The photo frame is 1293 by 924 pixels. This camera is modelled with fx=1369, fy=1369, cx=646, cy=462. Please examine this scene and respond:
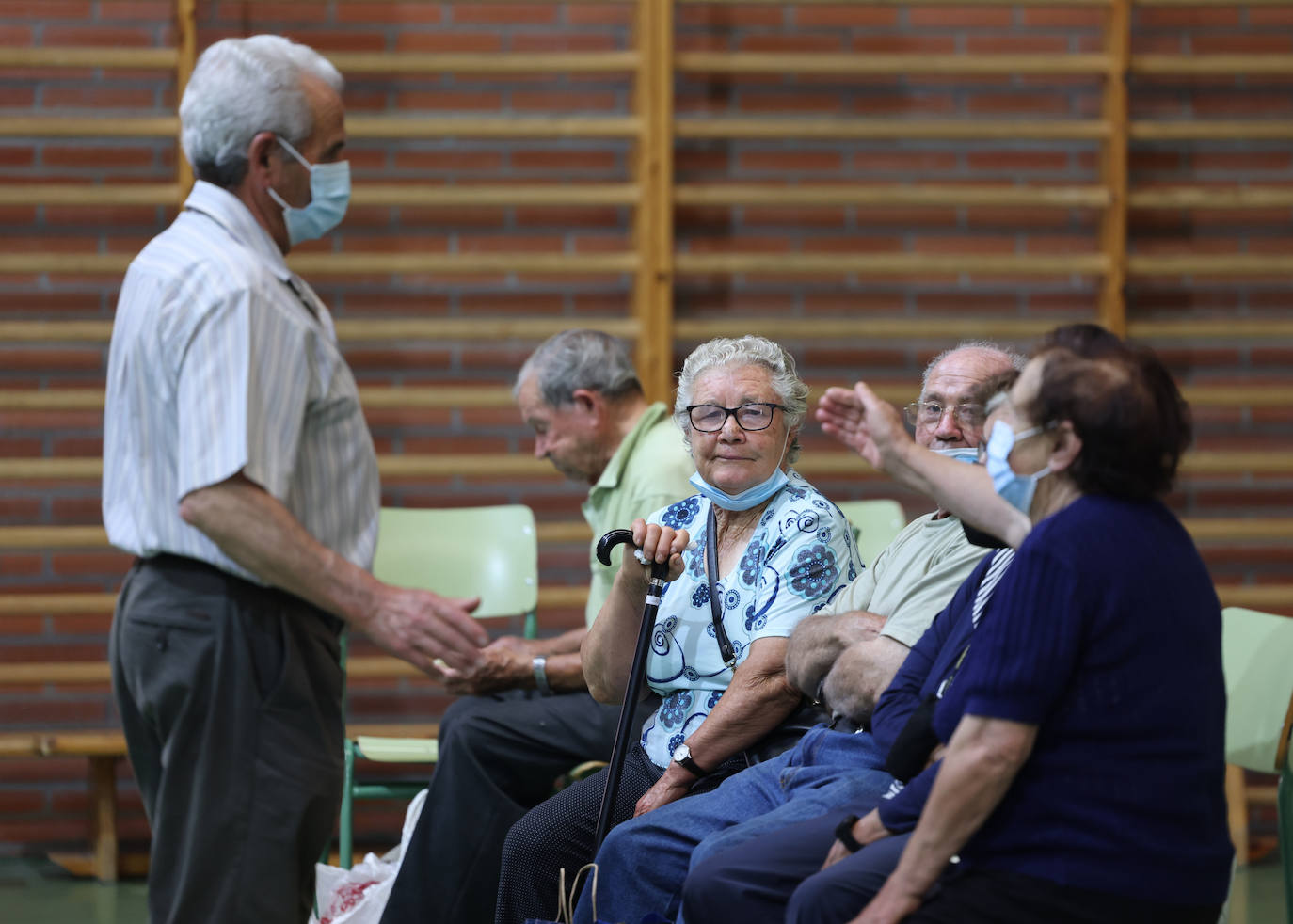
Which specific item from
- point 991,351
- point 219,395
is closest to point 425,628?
point 219,395

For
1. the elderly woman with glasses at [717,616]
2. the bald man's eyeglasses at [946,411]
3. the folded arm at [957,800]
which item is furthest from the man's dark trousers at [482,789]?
the folded arm at [957,800]

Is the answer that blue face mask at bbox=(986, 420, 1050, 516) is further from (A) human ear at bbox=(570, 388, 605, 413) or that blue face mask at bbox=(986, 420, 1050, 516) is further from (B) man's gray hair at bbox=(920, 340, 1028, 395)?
(A) human ear at bbox=(570, 388, 605, 413)

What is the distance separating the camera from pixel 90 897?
3865 mm

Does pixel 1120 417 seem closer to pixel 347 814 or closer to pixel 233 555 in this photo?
pixel 233 555

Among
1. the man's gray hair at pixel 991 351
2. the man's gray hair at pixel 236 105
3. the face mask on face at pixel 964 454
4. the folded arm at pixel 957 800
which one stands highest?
the man's gray hair at pixel 236 105

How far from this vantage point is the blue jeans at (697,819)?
7.36ft

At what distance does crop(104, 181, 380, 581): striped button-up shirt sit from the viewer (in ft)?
5.45

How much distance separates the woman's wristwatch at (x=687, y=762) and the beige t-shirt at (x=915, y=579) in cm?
36

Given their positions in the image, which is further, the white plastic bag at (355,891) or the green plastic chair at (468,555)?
the green plastic chair at (468,555)

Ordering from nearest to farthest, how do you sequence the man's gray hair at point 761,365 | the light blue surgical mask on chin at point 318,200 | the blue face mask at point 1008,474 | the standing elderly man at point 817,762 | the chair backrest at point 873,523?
the blue face mask at point 1008,474 < the light blue surgical mask on chin at point 318,200 < the standing elderly man at point 817,762 < the man's gray hair at point 761,365 < the chair backrest at point 873,523

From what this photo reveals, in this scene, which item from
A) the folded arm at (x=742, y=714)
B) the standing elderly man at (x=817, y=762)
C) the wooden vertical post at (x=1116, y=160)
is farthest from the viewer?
the wooden vertical post at (x=1116, y=160)

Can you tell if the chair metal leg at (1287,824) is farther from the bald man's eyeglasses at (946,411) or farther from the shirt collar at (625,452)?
the shirt collar at (625,452)

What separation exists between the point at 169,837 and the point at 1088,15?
3919mm

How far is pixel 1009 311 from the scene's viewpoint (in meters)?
4.47
